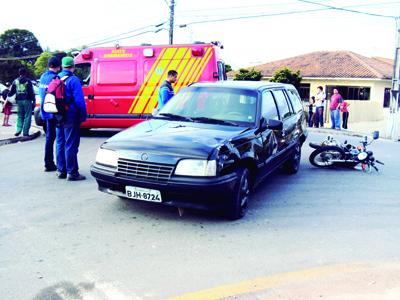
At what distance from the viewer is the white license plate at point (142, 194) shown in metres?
4.77

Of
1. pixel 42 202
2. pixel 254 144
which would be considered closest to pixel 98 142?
pixel 42 202

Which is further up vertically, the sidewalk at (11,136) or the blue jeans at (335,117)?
the blue jeans at (335,117)

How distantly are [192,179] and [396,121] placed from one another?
12.4 metres

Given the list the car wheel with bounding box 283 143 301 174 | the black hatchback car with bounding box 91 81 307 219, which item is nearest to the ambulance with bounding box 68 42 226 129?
the car wheel with bounding box 283 143 301 174

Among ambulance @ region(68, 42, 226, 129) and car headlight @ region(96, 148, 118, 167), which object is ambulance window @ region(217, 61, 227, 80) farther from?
car headlight @ region(96, 148, 118, 167)

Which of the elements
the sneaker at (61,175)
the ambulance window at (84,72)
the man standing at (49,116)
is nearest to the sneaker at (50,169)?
the man standing at (49,116)

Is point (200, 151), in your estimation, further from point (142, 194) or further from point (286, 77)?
point (286, 77)

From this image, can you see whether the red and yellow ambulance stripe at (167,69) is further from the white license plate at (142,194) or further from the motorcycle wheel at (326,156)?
the white license plate at (142,194)

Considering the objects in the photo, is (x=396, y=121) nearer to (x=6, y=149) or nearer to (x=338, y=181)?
(x=338, y=181)

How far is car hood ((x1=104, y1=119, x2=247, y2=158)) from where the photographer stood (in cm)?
475

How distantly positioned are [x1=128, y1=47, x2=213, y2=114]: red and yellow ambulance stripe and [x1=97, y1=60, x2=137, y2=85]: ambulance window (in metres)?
0.41

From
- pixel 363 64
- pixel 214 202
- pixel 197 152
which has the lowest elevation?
pixel 214 202

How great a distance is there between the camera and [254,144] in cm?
549

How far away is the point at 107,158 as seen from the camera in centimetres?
510
